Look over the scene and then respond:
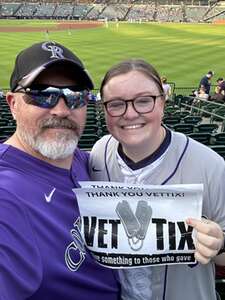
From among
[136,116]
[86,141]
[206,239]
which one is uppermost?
[136,116]

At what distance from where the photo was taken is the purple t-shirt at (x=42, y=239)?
1.74 metres

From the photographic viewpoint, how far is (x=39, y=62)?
222cm

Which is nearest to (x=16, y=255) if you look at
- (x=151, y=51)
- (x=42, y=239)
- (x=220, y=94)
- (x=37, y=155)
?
(x=42, y=239)

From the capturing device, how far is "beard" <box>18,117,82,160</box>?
223 cm

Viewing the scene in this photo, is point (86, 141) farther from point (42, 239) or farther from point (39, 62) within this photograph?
point (42, 239)

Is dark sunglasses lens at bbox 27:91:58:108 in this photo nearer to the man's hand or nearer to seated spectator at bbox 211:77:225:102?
the man's hand

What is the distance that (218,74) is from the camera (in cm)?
2909

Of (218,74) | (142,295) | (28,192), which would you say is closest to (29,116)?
(28,192)

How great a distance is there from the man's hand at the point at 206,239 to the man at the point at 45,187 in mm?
476

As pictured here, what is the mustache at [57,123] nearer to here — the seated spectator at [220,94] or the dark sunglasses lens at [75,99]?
the dark sunglasses lens at [75,99]

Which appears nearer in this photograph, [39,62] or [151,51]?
[39,62]

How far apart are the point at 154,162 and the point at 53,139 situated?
1.85ft

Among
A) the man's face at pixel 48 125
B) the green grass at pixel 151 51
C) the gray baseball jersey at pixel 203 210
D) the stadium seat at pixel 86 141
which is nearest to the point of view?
the man's face at pixel 48 125

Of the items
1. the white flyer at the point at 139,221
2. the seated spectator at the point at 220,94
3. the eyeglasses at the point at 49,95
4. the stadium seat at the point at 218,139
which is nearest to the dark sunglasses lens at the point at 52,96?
the eyeglasses at the point at 49,95
